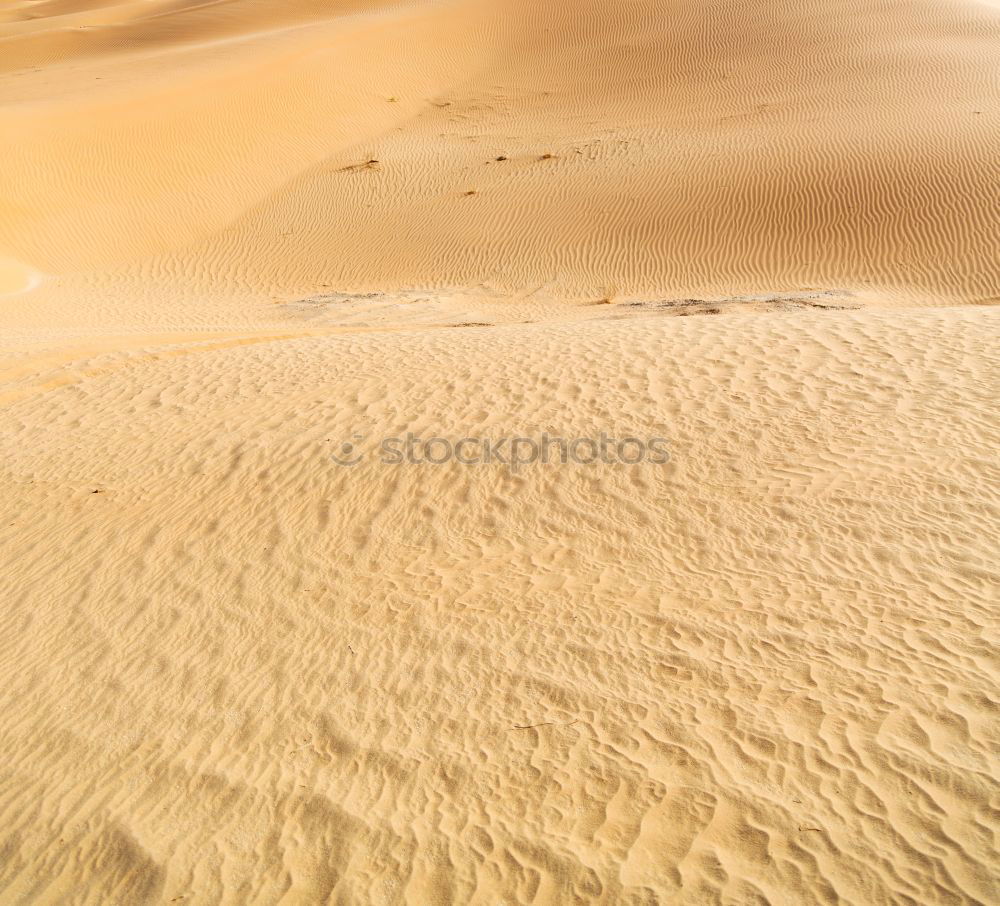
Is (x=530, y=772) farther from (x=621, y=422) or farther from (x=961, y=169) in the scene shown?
(x=961, y=169)

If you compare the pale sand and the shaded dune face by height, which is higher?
the pale sand

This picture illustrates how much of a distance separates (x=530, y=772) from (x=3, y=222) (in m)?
19.6

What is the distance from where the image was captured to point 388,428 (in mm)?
6598

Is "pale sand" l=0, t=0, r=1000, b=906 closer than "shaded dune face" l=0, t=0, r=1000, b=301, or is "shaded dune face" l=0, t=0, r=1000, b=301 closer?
"pale sand" l=0, t=0, r=1000, b=906

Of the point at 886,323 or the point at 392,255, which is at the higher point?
the point at 886,323

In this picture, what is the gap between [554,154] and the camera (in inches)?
763

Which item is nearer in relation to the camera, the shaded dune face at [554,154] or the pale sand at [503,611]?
the pale sand at [503,611]

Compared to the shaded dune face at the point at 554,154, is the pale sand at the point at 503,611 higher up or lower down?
higher up

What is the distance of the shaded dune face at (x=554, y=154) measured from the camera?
52.3 ft

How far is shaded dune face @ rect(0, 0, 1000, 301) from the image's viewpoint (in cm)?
1593

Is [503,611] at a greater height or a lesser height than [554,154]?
greater

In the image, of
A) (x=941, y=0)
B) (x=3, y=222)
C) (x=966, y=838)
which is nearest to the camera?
(x=966, y=838)

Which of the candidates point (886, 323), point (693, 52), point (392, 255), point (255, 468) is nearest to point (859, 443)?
point (886, 323)

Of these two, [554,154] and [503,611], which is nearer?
[503,611]
